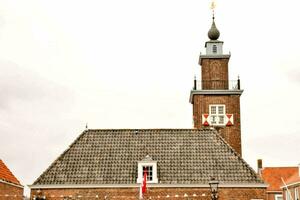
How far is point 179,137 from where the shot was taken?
1458 inches

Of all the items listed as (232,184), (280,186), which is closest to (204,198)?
(232,184)

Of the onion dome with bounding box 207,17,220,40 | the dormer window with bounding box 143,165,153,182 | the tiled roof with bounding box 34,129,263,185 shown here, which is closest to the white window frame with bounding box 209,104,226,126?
the tiled roof with bounding box 34,129,263,185

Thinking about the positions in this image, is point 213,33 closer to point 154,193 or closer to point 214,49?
point 214,49

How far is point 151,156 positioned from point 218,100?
9801mm

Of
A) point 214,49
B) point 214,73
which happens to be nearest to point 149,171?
point 214,73

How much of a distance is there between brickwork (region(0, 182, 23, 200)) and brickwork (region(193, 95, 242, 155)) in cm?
1494

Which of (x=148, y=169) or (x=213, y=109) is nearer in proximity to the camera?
(x=148, y=169)

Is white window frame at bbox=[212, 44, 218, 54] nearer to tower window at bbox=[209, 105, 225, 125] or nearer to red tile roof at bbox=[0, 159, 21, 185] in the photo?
tower window at bbox=[209, 105, 225, 125]

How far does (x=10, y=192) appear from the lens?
3475 cm

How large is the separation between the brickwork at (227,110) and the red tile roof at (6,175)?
15.1 m

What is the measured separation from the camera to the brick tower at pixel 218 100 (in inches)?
1646

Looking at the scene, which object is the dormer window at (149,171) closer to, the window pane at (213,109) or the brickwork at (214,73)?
the window pane at (213,109)

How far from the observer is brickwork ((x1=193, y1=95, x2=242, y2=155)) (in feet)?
136

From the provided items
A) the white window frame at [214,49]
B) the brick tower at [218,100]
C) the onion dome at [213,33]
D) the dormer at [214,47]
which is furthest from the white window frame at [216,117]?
the onion dome at [213,33]
